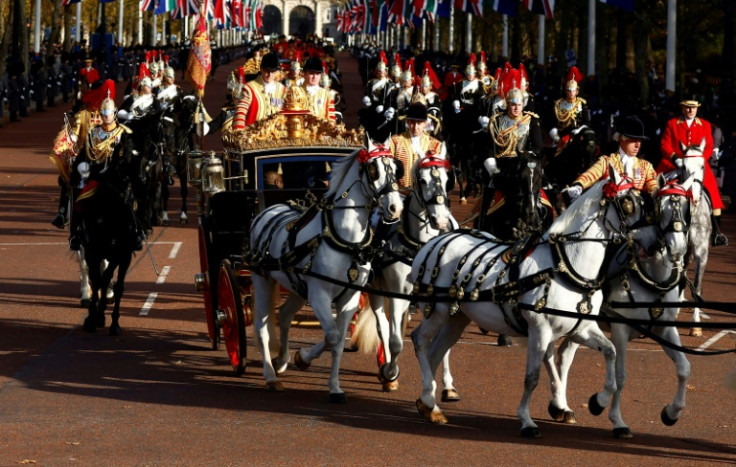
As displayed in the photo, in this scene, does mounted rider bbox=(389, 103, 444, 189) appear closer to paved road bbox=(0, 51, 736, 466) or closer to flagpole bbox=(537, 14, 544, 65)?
paved road bbox=(0, 51, 736, 466)

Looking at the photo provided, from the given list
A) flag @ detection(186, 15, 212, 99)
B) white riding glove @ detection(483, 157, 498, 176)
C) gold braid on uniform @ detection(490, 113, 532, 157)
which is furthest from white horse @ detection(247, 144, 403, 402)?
flag @ detection(186, 15, 212, 99)

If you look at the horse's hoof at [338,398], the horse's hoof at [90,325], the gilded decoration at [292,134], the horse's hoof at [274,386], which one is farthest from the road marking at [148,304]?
the horse's hoof at [338,398]

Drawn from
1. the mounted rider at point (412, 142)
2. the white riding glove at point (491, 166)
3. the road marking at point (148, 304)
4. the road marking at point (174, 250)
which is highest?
the mounted rider at point (412, 142)

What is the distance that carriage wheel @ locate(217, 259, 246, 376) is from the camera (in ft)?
39.1

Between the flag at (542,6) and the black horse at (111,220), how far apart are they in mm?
22796

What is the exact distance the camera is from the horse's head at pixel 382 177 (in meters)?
10.6

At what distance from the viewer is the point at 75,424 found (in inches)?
412

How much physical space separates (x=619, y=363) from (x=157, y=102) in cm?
1557

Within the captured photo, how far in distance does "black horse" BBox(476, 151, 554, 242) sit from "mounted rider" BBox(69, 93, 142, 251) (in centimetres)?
349

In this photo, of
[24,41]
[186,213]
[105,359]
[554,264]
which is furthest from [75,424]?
[24,41]

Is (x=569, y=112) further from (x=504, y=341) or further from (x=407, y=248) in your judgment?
(x=407, y=248)

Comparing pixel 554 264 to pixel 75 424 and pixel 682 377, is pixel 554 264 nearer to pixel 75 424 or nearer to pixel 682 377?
pixel 682 377

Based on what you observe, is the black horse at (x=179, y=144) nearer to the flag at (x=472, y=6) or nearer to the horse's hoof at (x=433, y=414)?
the horse's hoof at (x=433, y=414)

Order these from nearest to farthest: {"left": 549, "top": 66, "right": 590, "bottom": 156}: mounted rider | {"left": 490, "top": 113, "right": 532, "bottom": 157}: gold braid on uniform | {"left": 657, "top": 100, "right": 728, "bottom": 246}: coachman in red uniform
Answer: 1. {"left": 657, "top": 100, "right": 728, "bottom": 246}: coachman in red uniform
2. {"left": 490, "top": 113, "right": 532, "bottom": 157}: gold braid on uniform
3. {"left": 549, "top": 66, "right": 590, "bottom": 156}: mounted rider
